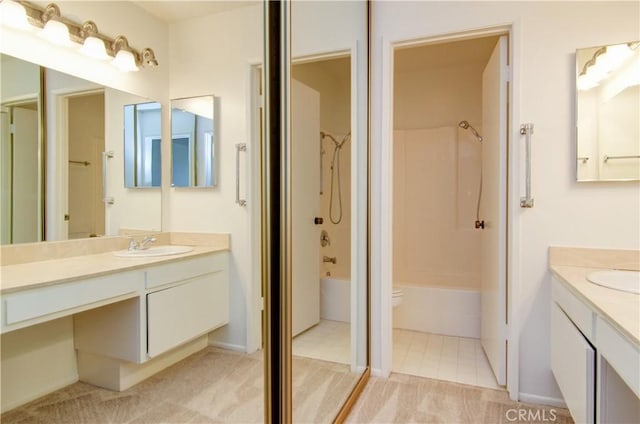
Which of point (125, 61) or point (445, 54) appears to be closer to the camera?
point (125, 61)

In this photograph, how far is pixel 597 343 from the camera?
1250mm

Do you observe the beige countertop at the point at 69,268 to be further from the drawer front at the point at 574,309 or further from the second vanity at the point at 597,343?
the drawer front at the point at 574,309

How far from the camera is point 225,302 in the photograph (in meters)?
1.25

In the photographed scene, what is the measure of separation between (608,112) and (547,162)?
1.17 feet

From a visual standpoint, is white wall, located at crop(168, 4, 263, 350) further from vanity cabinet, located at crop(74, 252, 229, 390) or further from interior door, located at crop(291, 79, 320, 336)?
interior door, located at crop(291, 79, 320, 336)

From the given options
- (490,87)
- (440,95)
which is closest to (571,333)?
(490,87)

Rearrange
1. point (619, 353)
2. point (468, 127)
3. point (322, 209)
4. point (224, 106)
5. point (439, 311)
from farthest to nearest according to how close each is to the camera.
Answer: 1. point (468, 127)
2. point (439, 311)
3. point (322, 209)
4. point (224, 106)
5. point (619, 353)

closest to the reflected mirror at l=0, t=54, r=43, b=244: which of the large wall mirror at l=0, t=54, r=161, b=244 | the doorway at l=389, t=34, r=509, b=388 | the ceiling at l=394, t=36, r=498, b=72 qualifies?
the large wall mirror at l=0, t=54, r=161, b=244

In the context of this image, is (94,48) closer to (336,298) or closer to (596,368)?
(336,298)

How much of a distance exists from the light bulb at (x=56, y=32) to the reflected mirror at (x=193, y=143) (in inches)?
12.1

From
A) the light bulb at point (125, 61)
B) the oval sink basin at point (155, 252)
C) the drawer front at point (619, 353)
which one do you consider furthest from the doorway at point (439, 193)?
the light bulb at point (125, 61)

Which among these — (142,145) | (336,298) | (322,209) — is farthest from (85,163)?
(336,298)

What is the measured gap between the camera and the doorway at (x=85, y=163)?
103 centimetres

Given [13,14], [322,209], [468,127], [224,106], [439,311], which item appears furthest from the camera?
[468,127]
